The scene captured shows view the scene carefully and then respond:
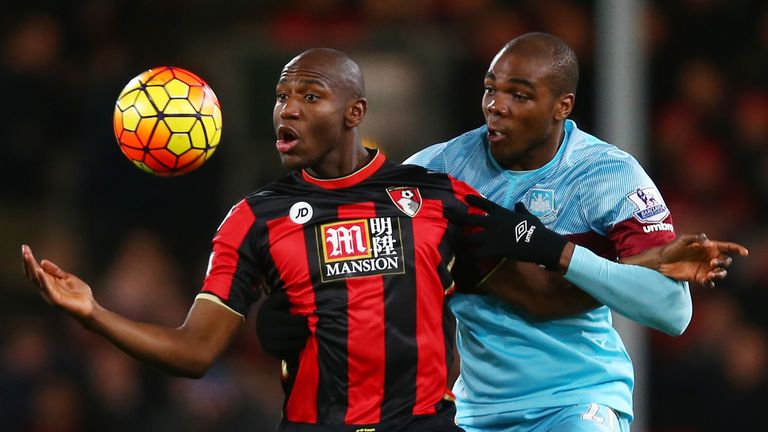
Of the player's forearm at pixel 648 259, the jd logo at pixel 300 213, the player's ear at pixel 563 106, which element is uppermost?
the player's ear at pixel 563 106

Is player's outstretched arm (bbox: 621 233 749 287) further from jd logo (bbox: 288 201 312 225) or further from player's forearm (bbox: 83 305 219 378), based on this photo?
player's forearm (bbox: 83 305 219 378)

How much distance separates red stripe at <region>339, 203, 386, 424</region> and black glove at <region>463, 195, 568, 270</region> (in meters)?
0.44

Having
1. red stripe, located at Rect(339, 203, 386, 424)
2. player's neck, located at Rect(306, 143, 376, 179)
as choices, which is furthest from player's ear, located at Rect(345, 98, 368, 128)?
red stripe, located at Rect(339, 203, 386, 424)

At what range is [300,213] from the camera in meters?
4.68

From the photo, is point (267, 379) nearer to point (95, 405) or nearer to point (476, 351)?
point (95, 405)

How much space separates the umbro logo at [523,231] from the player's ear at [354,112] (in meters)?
0.65

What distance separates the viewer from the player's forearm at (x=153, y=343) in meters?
4.29

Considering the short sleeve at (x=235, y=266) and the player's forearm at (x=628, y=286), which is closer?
the short sleeve at (x=235, y=266)

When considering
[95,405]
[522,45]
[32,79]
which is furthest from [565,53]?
[32,79]

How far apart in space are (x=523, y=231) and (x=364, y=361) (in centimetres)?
70

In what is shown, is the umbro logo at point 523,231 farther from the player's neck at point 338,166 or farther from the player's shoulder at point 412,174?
the player's neck at point 338,166

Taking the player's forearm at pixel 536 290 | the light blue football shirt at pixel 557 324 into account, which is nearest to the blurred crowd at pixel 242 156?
the light blue football shirt at pixel 557 324

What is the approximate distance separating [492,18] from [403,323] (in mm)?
6386

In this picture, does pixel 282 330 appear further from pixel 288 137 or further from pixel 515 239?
pixel 515 239
